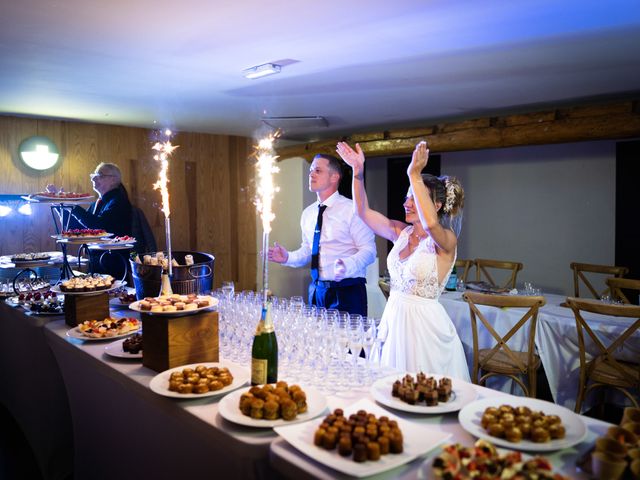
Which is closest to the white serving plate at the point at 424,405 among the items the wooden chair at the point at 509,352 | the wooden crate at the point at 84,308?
the wooden crate at the point at 84,308

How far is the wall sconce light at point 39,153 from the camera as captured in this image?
20.7 ft

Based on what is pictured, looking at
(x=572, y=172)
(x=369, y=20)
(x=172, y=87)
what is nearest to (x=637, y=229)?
(x=572, y=172)

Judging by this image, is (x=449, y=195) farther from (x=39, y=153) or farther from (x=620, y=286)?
(x=39, y=153)

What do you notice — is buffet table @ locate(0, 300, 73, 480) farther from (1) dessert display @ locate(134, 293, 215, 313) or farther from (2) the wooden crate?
(1) dessert display @ locate(134, 293, 215, 313)

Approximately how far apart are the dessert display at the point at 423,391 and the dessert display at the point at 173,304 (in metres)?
0.86

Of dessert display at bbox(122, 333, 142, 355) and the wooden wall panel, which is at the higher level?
the wooden wall panel

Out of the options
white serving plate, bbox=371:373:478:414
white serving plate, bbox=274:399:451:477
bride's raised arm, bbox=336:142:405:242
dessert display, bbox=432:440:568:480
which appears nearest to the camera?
dessert display, bbox=432:440:568:480

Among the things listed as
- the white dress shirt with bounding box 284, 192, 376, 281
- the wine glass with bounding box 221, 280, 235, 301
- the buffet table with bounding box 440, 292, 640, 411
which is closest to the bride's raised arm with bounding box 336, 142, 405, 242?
the white dress shirt with bounding box 284, 192, 376, 281

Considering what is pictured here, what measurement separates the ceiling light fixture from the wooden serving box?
2.37 meters

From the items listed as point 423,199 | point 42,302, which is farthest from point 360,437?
point 42,302

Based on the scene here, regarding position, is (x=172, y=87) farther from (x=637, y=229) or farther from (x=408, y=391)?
(x=637, y=229)

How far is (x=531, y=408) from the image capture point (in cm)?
151

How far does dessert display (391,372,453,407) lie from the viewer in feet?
5.18

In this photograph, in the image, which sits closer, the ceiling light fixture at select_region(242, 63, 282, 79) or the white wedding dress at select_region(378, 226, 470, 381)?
the white wedding dress at select_region(378, 226, 470, 381)
